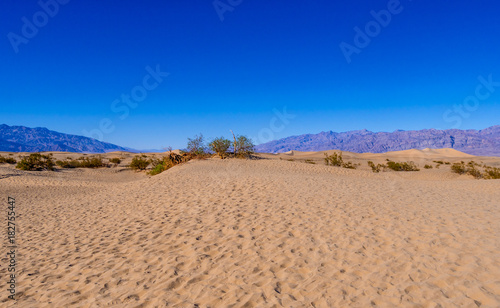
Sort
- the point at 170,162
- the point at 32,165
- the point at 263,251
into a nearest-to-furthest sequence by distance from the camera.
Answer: the point at 263,251, the point at 170,162, the point at 32,165

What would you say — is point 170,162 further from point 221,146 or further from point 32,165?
point 32,165

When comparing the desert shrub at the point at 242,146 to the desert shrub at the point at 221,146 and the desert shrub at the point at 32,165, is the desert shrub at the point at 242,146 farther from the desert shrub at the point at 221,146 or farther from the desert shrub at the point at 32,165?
the desert shrub at the point at 32,165

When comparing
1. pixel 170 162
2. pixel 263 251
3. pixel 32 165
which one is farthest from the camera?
pixel 32 165

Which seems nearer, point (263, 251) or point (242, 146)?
point (263, 251)

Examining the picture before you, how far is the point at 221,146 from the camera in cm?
2288

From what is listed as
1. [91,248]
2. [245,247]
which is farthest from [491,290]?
[91,248]

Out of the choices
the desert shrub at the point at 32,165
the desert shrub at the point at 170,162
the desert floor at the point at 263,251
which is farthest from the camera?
the desert shrub at the point at 32,165

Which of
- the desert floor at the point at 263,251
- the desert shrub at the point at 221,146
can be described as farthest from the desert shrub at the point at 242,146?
the desert floor at the point at 263,251

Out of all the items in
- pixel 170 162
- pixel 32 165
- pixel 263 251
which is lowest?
pixel 263 251

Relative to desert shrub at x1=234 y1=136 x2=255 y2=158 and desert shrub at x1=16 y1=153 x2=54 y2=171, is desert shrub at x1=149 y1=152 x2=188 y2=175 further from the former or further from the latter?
desert shrub at x1=16 y1=153 x2=54 y2=171

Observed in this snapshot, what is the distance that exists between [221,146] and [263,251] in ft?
58.5

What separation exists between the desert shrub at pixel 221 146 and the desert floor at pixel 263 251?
11949mm

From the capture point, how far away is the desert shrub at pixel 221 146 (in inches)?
899

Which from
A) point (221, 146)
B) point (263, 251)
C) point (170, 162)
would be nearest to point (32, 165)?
point (170, 162)
